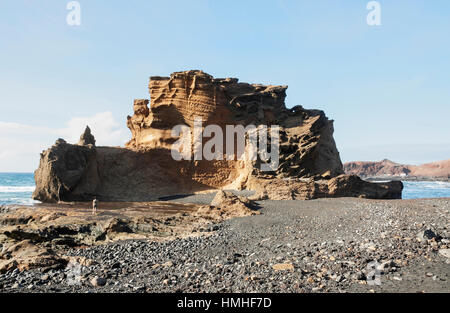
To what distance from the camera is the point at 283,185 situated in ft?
64.1

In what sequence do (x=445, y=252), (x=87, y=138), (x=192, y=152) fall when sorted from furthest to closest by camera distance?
(x=192, y=152)
(x=87, y=138)
(x=445, y=252)

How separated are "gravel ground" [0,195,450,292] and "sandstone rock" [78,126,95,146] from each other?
19.3 m

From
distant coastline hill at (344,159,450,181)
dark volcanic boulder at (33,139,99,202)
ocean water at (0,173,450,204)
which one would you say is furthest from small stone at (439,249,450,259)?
distant coastline hill at (344,159,450,181)

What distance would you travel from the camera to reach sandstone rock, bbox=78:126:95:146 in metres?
27.5

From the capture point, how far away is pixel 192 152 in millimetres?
28062

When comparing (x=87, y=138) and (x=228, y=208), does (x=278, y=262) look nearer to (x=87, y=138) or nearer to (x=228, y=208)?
(x=228, y=208)

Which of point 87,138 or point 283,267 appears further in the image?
point 87,138

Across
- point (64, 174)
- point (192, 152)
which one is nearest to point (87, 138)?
point (64, 174)

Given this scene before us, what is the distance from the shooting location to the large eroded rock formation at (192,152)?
2375 centimetres

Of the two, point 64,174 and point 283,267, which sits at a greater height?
point 64,174

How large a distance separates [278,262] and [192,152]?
21.3 metres

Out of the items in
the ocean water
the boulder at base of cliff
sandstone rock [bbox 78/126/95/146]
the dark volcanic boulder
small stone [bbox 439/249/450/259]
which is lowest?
the ocean water

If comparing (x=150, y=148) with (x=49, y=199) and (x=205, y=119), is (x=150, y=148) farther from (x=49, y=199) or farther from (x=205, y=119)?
(x=49, y=199)

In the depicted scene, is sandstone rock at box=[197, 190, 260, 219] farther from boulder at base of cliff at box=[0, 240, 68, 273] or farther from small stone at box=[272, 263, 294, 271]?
small stone at box=[272, 263, 294, 271]
